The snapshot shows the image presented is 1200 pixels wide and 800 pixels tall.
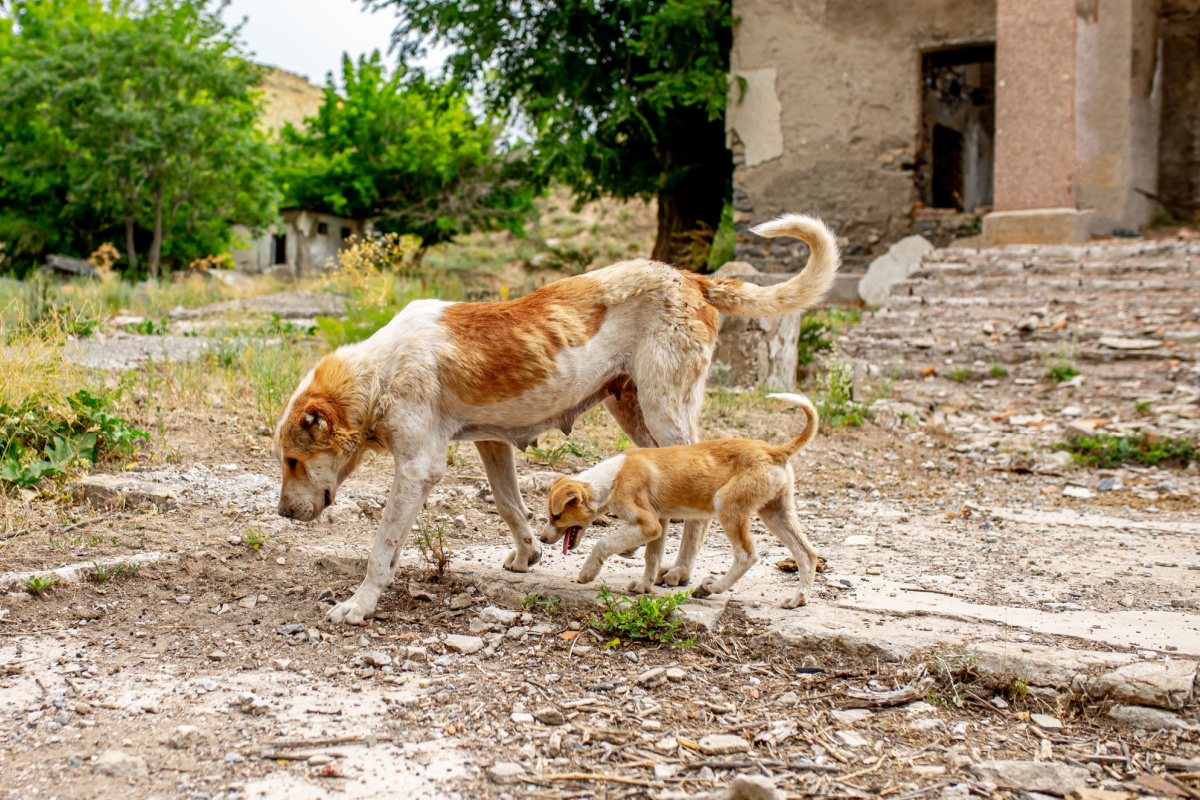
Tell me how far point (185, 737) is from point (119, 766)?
0.66ft

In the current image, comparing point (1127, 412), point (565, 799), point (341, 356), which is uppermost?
point (341, 356)

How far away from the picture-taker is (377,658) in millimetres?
3354

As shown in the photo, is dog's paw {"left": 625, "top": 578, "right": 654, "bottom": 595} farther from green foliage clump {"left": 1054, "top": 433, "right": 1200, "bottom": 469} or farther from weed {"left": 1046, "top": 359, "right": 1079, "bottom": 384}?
weed {"left": 1046, "top": 359, "right": 1079, "bottom": 384}

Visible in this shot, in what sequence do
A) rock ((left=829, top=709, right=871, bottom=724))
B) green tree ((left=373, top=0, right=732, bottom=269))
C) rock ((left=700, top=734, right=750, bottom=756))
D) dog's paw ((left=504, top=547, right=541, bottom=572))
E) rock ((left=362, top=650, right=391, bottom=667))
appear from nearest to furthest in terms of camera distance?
rock ((left=700, top=734, right=750, bottom=756)) → rock ((left=829, top=709, right=871, bottom=724)) → rock ((left=362, top=650, right=391, bottom=667)) → dog's paw ((left=504, top=547, right=541, bottom=572)) → green tree ((left=373, top=0, right=732, bottom=269))

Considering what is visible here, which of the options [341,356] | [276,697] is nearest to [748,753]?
[276,697]

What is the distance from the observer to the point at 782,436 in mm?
7133

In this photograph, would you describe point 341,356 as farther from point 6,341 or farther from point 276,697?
point 6,341

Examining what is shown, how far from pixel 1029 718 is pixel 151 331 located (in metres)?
10.8

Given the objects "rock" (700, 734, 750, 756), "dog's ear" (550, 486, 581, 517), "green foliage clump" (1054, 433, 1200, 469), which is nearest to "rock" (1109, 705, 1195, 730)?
"rock" (700, 734, 750, 756)

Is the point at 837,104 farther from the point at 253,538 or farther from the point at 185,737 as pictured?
the point at 185,737

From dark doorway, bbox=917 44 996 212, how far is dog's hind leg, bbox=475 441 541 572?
16316 mm

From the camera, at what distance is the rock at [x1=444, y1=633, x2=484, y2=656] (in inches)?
137

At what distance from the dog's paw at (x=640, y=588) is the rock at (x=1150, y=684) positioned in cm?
167

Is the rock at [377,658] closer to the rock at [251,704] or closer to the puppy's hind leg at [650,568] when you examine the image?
the rock at [251,704]
